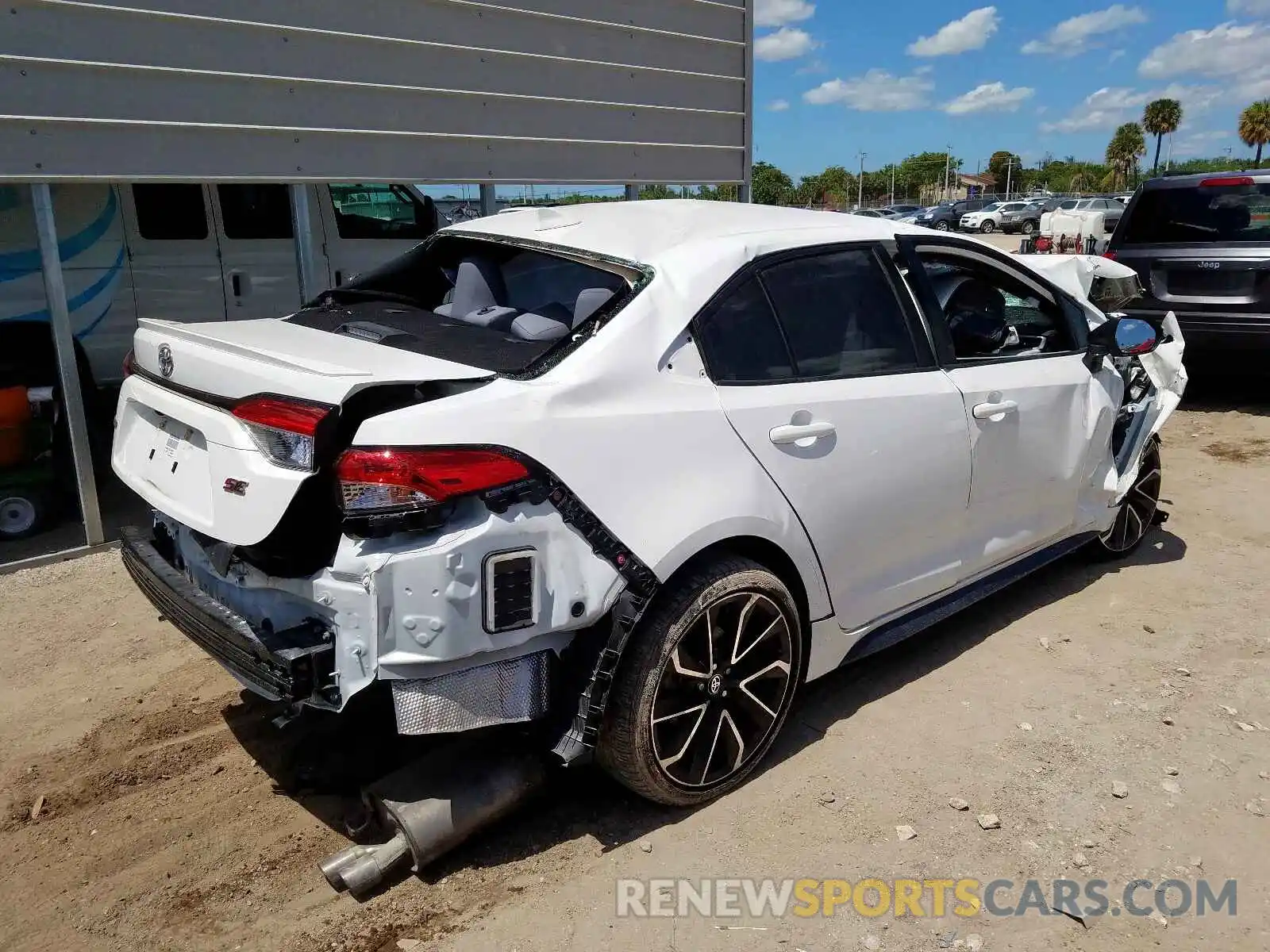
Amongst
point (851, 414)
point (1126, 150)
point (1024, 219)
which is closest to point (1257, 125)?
point (1126, 150)

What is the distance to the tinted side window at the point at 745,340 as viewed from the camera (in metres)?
2.93

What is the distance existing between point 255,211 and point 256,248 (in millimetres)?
273

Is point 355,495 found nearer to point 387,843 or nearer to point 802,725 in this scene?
point 387,843

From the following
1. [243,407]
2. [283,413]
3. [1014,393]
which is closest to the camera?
[283,413]

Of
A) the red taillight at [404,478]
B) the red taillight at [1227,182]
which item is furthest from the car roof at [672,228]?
the red taillight at [1227,182]

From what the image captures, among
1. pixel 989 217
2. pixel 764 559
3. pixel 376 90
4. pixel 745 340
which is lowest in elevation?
pixel 764 559

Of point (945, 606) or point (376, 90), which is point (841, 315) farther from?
point (376, 90)

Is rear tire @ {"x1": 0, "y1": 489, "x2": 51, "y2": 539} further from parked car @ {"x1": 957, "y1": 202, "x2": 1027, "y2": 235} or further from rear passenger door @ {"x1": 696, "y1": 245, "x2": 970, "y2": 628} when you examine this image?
parked car @ {"x1": 957, "y1": 202, "x2": 1027, "y2": 235}

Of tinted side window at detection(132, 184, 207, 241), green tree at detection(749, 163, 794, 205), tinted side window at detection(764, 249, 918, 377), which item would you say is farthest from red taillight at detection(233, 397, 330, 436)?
green tree at detection(749, 163, 794, 205)

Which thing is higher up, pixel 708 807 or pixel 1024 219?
pixel 1024 219

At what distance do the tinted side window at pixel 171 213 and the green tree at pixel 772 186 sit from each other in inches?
2075

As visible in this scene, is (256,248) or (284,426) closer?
(284,426)

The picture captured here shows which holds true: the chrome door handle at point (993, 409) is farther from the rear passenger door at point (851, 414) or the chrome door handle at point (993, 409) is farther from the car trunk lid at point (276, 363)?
the car trunk lid at point (276, 363)

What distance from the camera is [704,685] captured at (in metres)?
2.90
